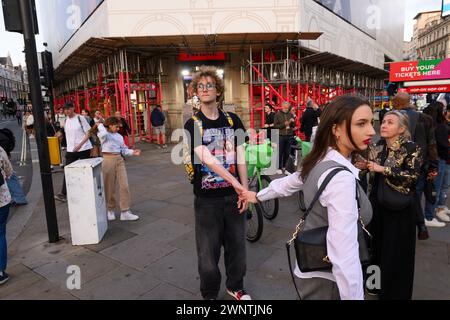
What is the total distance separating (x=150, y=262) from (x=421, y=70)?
51.1ft

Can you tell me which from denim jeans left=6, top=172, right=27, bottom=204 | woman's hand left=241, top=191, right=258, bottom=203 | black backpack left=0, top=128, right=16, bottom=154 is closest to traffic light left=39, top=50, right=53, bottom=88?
denim jeans left=6, top=172, right=27, bottom=204

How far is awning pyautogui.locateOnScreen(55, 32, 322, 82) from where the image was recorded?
12.2 meters

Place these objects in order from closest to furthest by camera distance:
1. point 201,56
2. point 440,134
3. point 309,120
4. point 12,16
Result: point 12,16 → point 440,134 → point 309,120 → point 201,56

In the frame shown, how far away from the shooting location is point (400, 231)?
8.95ft

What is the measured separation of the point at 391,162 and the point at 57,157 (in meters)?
9.88

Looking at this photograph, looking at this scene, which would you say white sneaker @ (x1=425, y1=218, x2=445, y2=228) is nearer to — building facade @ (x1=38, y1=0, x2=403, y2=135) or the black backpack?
the black backpack

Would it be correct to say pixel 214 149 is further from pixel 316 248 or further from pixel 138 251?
pixel 138 251

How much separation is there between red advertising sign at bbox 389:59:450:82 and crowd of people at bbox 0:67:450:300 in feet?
37.5

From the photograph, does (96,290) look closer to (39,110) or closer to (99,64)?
(39,110)

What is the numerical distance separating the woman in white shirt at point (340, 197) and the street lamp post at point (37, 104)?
388 cm

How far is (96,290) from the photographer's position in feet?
10.5

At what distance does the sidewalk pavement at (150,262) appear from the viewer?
3156 mm

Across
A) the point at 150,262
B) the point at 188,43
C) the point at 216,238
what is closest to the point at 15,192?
the point at 150,262
